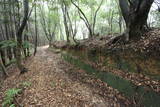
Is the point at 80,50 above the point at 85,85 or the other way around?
above

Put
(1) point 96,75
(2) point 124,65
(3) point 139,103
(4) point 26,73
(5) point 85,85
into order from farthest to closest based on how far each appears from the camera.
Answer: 1. (4) point 26,73
2. (1) point 96,75
3. (5) point 85,85
4. (2) point 124,65
5. (3) point 139,103

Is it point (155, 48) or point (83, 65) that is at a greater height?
point (155, 48)

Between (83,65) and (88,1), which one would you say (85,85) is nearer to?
(83,65)

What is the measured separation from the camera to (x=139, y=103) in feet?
12.4

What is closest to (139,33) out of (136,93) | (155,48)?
(155,48)

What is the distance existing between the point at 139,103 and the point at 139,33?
116 inches

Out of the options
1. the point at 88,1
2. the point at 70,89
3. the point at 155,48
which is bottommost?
the point at 70,89

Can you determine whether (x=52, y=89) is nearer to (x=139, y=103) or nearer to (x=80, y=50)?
(x=139, y=103)

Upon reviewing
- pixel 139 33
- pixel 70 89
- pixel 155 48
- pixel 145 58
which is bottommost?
pixel 70 89

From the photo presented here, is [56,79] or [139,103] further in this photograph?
[56,79]

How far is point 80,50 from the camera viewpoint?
8.90m

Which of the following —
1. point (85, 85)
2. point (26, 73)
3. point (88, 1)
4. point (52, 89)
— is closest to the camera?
point (52, 89)

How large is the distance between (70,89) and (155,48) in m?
3.82

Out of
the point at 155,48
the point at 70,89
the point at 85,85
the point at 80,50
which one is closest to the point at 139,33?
the point at 155,48
